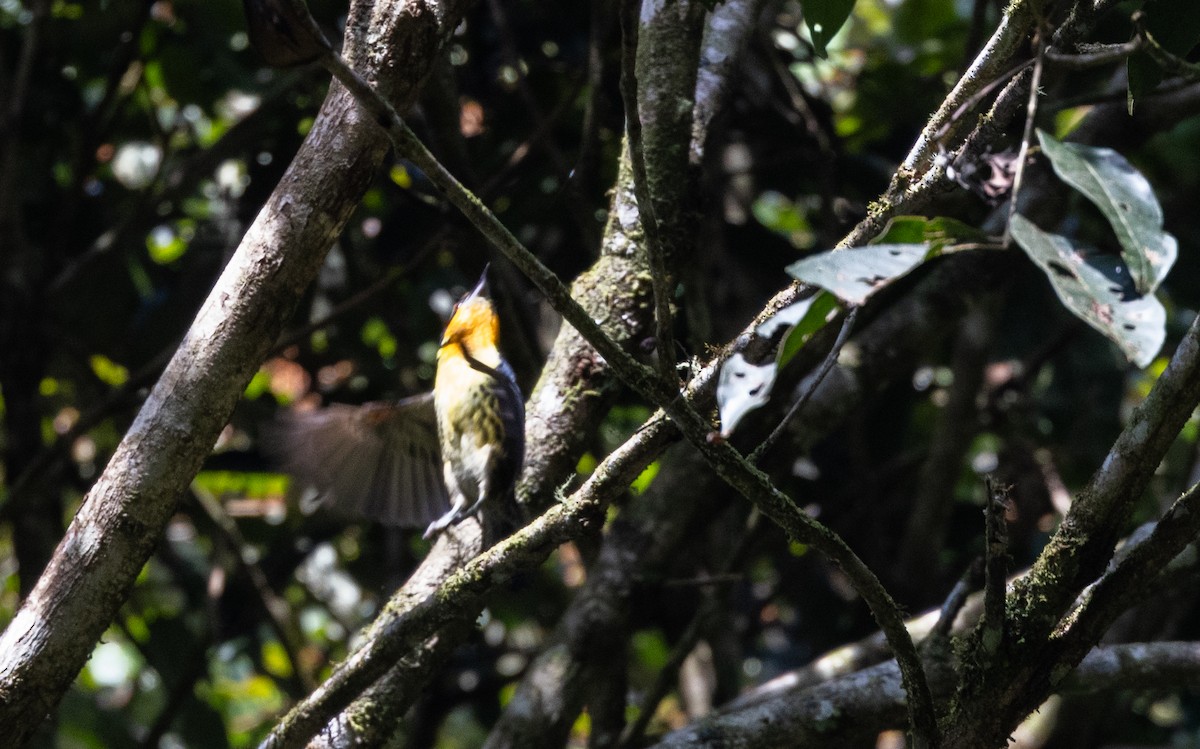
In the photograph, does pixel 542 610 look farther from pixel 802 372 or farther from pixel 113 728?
pixel 802 372

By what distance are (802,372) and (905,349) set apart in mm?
408

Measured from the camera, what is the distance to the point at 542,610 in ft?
14.8

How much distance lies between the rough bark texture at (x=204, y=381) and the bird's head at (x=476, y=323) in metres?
1.33

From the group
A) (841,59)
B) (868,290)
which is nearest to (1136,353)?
(868,290)

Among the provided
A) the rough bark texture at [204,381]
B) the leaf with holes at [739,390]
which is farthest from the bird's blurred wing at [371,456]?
the leaf with holes at [739,390]

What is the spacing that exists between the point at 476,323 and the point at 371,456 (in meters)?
0.47

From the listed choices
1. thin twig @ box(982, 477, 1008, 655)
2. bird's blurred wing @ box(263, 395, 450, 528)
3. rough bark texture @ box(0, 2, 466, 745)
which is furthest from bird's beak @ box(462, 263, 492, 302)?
thin twig @ box(982, 477, 1008, 655)

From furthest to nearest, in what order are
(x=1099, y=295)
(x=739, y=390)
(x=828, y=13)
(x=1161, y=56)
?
1. (x=828, y=13)
2. (x=1161, y=56)
3. (x=739, y=390)
4. (x=1099, y=295)

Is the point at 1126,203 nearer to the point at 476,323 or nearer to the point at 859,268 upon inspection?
the point at 859,268

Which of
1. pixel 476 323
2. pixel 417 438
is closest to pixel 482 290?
pixel 476 323

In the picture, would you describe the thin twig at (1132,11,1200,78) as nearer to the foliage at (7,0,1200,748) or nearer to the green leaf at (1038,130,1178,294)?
the green leaf at (1038,130,1178,294)

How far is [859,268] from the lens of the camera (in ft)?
3.67

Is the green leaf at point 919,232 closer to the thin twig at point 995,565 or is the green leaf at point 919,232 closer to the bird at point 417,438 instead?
the thin twig at point 995,565

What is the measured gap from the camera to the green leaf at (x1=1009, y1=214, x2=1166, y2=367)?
102 centimetres
